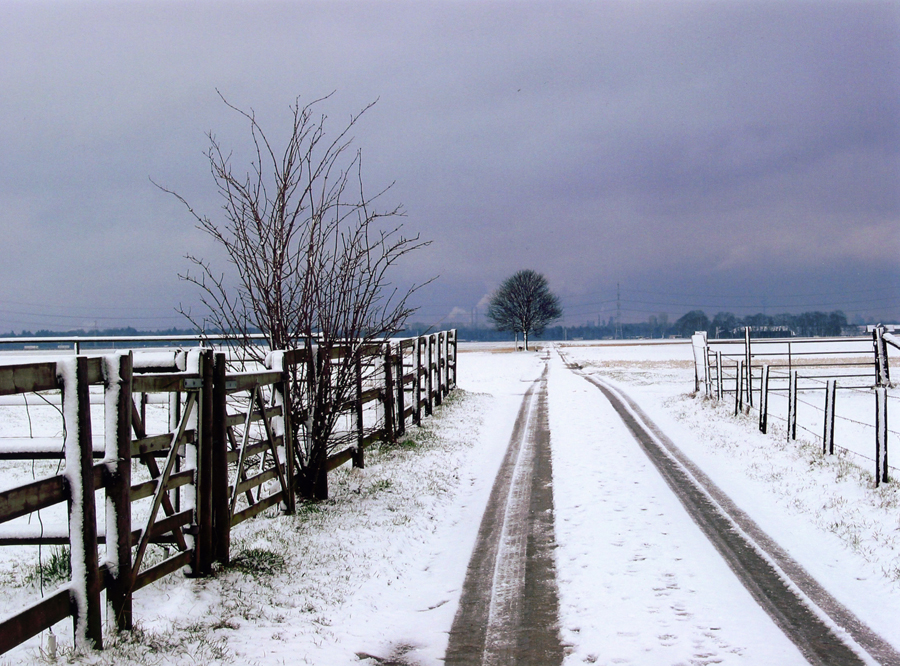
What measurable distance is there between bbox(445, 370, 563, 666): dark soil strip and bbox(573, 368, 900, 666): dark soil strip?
153 centimetres

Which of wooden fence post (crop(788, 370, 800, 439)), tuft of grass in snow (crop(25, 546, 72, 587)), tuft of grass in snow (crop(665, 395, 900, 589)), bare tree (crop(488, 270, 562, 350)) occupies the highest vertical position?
bare tree (crop(488, 270, 562, 350))

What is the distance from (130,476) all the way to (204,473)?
1065 mm

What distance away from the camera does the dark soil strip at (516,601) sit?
3952mm

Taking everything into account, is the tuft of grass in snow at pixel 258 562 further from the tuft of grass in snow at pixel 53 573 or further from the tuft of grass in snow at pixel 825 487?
the tuft of grass in snow at pixel 825 487

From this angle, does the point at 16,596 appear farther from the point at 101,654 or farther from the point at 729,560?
the point at 729,560

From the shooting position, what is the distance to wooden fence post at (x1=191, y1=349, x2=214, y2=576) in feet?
15.7

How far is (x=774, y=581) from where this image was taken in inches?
199

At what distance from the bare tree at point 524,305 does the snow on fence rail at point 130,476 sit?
224 feet

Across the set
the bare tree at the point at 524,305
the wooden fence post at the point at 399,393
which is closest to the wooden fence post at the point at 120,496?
the wooden fence post at the point at 399,393

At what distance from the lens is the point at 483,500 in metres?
7.85

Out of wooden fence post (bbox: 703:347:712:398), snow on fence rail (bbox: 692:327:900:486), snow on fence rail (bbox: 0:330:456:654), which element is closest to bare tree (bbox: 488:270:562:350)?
snow on fence rail (bbox: 692:327:900:486)

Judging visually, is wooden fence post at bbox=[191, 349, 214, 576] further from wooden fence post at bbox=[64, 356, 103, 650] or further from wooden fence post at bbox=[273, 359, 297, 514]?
wooden fence post at bbox=[273, 359, 297, 514]

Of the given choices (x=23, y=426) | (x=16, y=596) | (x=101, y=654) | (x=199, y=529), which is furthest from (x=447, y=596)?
(x=23, y=426)

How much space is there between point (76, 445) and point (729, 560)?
5059 millimetres
